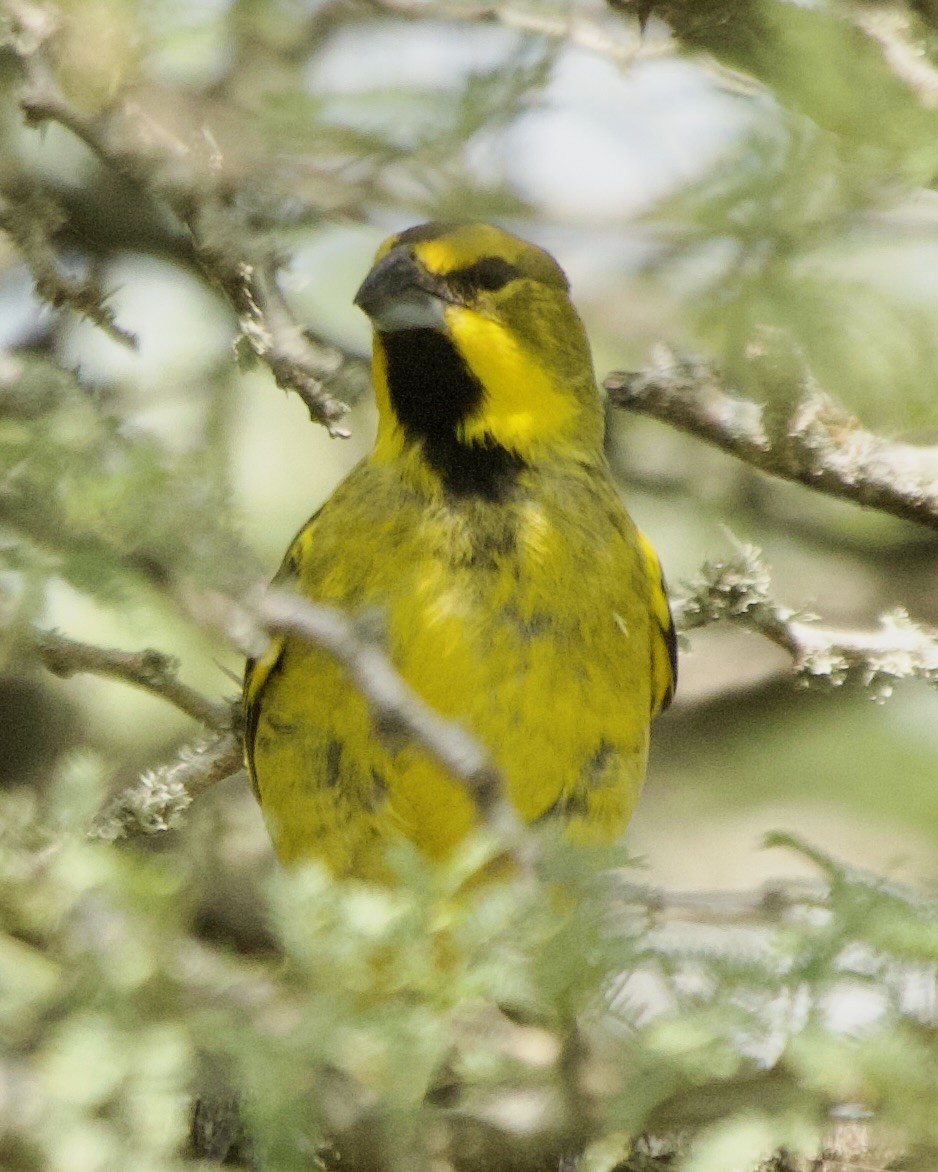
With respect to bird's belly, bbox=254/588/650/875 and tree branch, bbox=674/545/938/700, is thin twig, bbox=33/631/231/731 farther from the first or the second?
tree branch, bbox=674/545/938/700

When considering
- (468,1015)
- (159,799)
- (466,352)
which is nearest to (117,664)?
(159,799)

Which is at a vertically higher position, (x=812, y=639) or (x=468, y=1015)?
(x=468, y=1015)

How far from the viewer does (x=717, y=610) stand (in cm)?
419

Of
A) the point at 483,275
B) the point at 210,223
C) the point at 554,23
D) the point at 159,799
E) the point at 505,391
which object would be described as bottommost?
the point at 159,799

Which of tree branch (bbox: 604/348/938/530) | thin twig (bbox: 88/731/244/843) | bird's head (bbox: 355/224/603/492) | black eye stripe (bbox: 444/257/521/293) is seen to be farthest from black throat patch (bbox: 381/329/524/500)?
thin twig (bbox: 88/731/244/843)

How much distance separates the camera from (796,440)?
414cm

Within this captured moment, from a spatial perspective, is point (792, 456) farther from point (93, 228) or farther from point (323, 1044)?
point (93, 228)

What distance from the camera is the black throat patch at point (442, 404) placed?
4238 mm

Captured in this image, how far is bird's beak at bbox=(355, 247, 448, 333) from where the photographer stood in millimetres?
3996

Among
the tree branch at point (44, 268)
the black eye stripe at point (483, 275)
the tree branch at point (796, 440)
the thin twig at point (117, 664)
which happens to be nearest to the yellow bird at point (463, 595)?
the black eye stripe at point (483, 275)

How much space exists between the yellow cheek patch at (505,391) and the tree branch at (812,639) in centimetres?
63

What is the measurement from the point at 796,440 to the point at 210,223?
5.38 ft

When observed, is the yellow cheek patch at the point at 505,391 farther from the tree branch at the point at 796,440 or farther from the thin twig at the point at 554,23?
the thin twig at the point at 554,23

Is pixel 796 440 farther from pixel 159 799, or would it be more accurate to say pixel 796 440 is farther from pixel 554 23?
pixel 159 799
